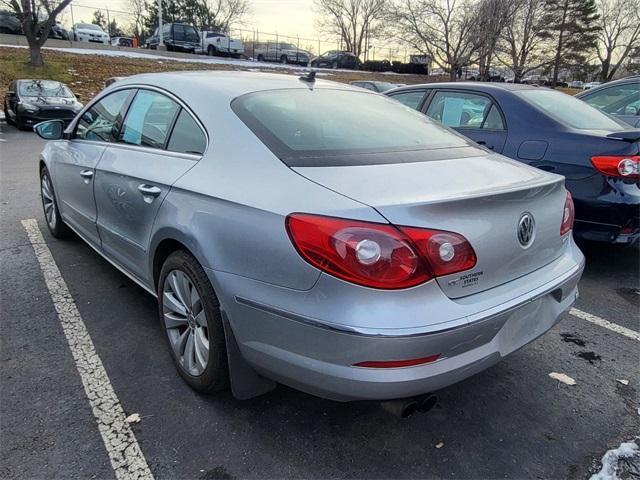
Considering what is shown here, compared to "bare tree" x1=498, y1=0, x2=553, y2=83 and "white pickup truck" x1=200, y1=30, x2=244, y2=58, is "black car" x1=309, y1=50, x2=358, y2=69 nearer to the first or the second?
"white pickup truck" x1=200, y1=30, x2=244, y2=58

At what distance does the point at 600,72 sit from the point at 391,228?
2638 inches

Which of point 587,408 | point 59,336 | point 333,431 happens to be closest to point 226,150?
point 333,431

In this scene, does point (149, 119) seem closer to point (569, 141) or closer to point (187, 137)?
point (187, 137)

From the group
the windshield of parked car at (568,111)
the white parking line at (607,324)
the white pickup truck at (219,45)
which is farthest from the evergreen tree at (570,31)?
the white parking line at (607,324)

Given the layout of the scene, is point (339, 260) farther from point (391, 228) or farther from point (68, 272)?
point (68, 272)

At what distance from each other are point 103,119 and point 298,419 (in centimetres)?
260

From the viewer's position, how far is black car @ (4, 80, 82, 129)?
518 inches

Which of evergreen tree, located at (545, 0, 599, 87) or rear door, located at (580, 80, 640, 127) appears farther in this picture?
evergreen tree, located at (545, 0, 599, 87)

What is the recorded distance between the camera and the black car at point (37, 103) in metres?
13.2

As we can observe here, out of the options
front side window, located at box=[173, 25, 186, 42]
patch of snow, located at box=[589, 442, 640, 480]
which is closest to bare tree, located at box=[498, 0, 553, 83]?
front side window, located at box=[173, 25, 186, 42]

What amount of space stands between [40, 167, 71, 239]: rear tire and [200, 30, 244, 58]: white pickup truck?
32.2m

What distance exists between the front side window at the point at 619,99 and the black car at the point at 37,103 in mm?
12105

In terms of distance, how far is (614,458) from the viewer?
2.14 metres

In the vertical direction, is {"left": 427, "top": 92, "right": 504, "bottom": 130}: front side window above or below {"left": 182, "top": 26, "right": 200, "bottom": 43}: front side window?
below
